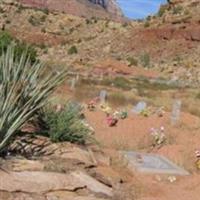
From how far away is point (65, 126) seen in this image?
10156 mm

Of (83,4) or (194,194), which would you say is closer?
(194,194)

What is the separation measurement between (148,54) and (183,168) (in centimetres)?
5126

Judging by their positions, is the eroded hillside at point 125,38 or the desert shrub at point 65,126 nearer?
the desert shrub at point 65,126

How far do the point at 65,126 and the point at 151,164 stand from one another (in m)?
2.04

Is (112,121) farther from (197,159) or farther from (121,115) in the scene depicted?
(197,159)

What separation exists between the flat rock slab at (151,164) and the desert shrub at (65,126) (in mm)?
952

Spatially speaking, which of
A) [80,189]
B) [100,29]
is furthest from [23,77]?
[100,29]

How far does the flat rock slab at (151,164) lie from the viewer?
1091cm

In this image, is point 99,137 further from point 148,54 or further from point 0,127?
point 148,54

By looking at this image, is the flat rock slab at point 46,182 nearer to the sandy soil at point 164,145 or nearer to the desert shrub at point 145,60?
the sandy soil at point 164,145

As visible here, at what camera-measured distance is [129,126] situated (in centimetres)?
1592

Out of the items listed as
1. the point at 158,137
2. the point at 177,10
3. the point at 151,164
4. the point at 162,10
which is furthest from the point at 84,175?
the point at 162,10

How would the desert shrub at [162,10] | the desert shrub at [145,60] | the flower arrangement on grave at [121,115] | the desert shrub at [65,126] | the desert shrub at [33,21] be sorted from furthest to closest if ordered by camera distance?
the desert shrub at [33,21] < the desert shrub at [162,10] < the desert shrub at [145,60] < the flower arrangement on grave at [121,115] < the desert shrub at [65,126]

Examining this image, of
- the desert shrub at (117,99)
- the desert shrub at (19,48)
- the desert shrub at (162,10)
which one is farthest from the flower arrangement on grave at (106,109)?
the desert shrub at (162,10)
